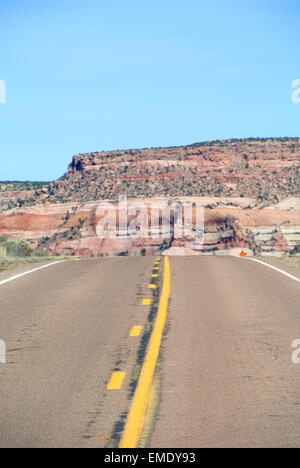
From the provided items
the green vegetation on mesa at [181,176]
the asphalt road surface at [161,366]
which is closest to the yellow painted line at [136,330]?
the asphalt road surface at [161,366]

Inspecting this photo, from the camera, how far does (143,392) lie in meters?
6.68

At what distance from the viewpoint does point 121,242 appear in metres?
81.9

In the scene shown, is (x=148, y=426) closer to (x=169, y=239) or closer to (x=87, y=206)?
(x=169, y=239)

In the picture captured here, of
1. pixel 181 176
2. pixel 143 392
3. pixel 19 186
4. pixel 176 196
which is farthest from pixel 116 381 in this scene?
pixel 19 186

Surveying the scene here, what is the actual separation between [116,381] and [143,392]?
0.54m

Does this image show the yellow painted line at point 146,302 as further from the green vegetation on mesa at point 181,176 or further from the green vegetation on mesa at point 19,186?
the green vegetation on mesa at point 19,186

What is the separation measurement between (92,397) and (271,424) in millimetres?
1826

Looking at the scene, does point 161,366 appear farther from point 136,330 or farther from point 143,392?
point 136,330

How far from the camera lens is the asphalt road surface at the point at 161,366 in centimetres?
559

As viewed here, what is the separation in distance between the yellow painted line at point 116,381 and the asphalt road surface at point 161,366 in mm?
22

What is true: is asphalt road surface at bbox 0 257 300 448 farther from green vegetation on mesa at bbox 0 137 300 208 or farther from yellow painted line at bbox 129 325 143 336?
green vegetation on mesa at bbox 0 137 300 208

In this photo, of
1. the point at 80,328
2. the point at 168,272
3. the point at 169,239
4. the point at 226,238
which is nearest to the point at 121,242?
the point at 169,239
